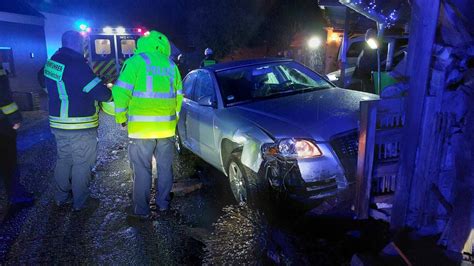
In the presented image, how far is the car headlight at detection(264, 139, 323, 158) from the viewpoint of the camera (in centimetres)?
360

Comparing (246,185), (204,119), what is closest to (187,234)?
(246,185)

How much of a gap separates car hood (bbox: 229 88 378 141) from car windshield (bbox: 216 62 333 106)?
0.20 m

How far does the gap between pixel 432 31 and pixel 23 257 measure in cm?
375

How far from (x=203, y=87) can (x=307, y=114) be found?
1.89 metres

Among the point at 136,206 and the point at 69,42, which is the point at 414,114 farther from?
the point at 69,42

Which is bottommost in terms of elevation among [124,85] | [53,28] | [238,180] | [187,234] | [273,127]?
[187,234]

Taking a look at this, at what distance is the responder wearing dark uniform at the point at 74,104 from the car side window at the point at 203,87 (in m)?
1.44

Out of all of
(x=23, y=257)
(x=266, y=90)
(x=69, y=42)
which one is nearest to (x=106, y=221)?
(x=23, y=257)

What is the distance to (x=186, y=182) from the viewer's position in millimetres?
5105

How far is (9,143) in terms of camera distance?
440cm

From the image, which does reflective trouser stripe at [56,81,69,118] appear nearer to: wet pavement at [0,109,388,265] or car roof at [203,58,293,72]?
wet pavement at [0,109,388,265]

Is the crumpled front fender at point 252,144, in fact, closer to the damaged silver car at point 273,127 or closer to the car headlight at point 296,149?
the damaged silver car at point 273,127

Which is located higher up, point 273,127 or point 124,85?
point 124,85

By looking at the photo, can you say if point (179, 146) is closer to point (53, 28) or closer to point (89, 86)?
point (89, 86)
